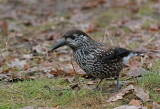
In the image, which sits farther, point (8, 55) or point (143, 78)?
point (8, 55)

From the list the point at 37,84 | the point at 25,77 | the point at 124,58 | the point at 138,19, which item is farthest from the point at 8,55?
the point at 138,19

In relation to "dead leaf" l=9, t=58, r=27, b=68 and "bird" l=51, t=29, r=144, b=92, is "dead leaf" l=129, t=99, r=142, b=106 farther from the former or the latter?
"dead leaf" l=9, t=58, r=27, b=68

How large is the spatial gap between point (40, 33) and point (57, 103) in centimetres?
441

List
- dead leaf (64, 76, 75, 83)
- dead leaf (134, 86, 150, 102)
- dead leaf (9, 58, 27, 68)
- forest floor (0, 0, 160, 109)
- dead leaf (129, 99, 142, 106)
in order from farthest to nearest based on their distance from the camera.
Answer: dead leaf (9, 58, 27, 68), dead leaf (64, 76, 75, 83), forest floor (0, 0, 160, 109), dead leaf (134, 86, 150, 102), dead leaf (129, 99, 142, 106)

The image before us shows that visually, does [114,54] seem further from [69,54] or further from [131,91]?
[69,54]

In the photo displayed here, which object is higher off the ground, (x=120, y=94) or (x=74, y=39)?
(x=74, y=39)

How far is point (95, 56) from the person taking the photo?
4887 mm

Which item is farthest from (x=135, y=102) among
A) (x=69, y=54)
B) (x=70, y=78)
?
(x=69, y=54)

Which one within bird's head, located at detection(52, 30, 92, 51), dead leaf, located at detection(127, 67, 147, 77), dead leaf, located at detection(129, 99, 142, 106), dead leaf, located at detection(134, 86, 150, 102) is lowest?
dead leaf, located at detection(127, 67, 147, 77)

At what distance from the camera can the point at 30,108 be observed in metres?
4.20

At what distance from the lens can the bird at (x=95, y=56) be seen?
15.9 feet

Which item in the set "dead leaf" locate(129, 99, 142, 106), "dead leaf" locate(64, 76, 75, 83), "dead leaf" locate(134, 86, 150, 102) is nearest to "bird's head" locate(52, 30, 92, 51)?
"dead leaf" locate(64, 76, 75, 83)

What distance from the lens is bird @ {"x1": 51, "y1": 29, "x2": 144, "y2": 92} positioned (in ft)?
15.9

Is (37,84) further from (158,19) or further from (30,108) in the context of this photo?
(158,19)
